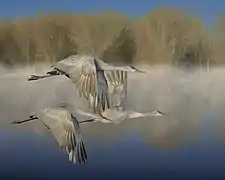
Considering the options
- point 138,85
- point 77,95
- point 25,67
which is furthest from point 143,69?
point 25,67

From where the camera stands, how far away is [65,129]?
8.46 feet

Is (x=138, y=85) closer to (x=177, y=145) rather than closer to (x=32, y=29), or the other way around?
(x=177, y=145)

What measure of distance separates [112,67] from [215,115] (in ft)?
1.64

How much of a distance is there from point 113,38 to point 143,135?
1.39 ft

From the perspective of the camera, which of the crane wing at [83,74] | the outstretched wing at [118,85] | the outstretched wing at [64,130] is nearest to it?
the crane wing at [83,74]

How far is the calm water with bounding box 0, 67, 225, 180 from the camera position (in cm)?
284

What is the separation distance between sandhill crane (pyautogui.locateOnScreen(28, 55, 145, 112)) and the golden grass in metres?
0.08

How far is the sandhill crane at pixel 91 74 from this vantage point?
8.17 feet

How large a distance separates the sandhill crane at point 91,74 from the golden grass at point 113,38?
0.26ft

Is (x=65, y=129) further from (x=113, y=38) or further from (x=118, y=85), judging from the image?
(x=113, y=38)

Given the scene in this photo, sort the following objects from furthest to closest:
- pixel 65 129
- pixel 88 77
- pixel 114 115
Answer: pixel 114 115
pixel 65 129
pixel 88 77

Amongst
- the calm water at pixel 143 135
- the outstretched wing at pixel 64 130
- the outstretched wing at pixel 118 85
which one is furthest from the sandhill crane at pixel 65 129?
the outstretched wing at pixel 118 85

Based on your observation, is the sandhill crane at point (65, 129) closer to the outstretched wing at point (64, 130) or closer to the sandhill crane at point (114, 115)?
the outstretched wing at point (64, 130)

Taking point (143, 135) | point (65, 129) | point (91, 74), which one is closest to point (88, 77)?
point (91, 74)
